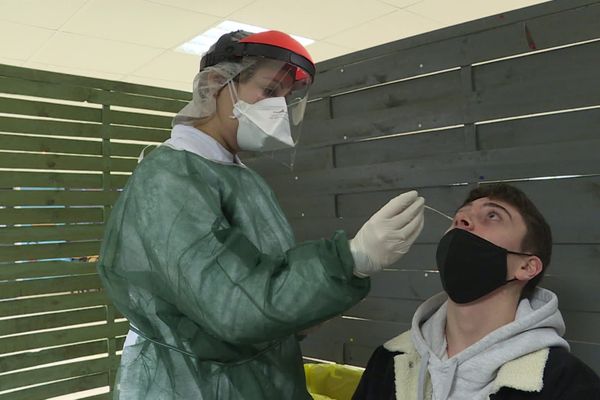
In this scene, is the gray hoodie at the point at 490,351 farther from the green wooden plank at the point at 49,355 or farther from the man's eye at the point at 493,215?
the green wooden plank at the point at 49,355

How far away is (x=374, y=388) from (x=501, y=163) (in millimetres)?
A: 907

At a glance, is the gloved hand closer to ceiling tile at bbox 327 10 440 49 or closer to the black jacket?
the black jacket

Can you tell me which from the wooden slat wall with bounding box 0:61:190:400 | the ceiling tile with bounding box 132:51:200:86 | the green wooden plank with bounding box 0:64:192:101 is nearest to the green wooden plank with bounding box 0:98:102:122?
the wooden slat wall with bounding box 0:61:190:400

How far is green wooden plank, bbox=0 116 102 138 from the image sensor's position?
2693 millimetres

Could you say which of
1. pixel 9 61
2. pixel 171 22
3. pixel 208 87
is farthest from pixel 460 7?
pixel 9 61

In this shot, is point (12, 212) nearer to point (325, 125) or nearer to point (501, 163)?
point (325, 125)

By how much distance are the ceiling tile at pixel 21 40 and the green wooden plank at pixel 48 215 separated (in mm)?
2060

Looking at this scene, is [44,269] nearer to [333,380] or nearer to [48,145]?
[48,145]

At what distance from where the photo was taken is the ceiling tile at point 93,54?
453cm

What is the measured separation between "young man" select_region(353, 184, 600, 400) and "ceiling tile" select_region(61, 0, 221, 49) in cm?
315

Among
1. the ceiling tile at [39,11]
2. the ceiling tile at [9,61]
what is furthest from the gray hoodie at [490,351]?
the ceiling tile at [9,61]

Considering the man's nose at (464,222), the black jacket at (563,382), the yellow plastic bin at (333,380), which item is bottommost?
the yellow plastic bin at (333,380)

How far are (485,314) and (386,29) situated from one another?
141 inches

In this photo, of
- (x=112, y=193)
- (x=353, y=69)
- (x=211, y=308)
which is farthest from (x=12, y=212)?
(x=211, y=308)
